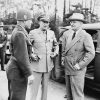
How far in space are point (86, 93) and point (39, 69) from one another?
7.41 ft

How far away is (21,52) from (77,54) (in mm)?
1524

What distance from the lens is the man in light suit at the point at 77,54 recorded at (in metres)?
4.83

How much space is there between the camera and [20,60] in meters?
3.70

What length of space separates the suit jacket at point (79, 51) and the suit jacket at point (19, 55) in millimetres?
1310

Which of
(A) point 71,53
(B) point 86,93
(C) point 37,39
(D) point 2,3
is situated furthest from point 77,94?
(D) point 2,3

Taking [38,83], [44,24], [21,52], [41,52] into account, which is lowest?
[38,83]

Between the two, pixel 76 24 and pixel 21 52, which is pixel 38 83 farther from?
pixel 21 52

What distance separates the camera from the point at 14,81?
3889 mm

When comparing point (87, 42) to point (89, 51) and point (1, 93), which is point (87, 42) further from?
point (1, 93)

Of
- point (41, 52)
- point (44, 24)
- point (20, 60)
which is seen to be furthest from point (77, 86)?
point (20, 60)

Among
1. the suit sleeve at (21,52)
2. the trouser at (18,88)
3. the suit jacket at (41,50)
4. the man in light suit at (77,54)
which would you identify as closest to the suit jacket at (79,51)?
the man in light suit at (77,54)

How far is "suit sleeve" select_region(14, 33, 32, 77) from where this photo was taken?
3.68 meters

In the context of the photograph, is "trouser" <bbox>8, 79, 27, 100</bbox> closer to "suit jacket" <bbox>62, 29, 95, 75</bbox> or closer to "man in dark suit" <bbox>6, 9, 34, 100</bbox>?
"man in dark suit" <bbox>6, 9, 34, 100</bbox>

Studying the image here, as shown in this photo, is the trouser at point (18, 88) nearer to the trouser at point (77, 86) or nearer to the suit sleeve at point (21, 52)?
the suit sleeve at point (21, 52)
